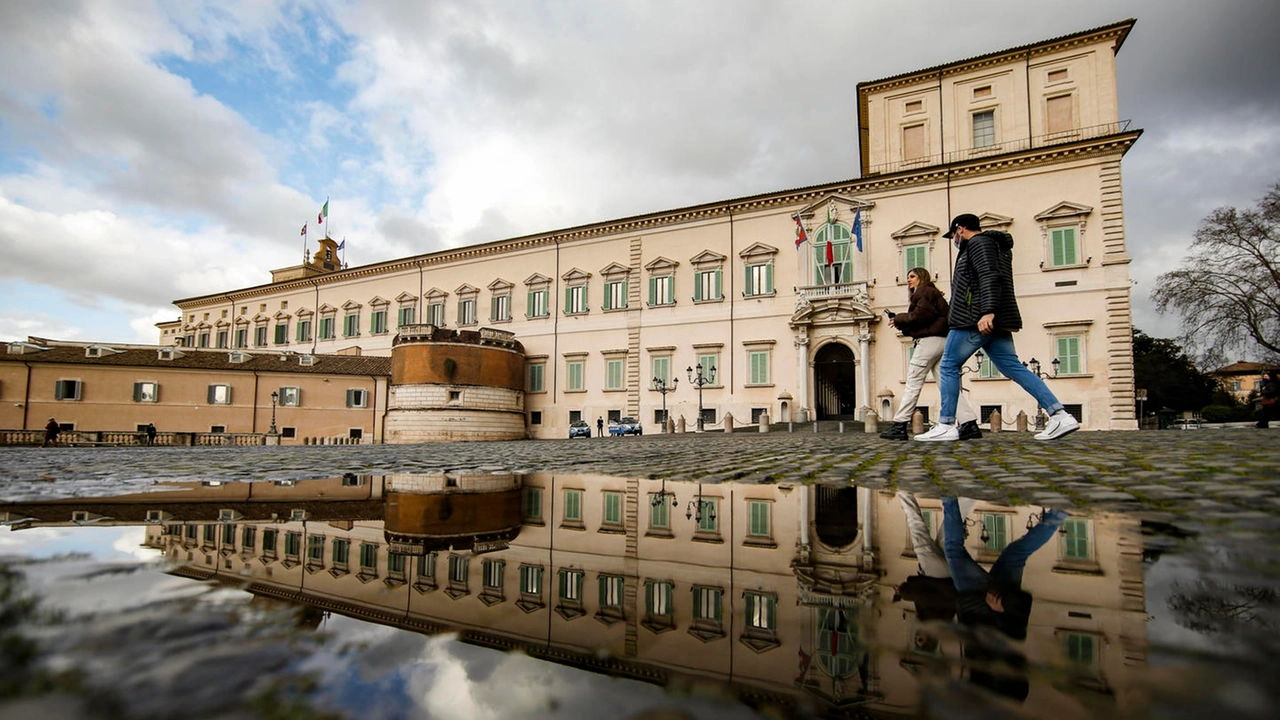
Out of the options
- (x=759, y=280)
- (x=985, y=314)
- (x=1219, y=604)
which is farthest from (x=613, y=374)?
(x=1219, y=604)

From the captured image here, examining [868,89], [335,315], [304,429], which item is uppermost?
[868,89]

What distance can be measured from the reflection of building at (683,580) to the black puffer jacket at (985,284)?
4.37m

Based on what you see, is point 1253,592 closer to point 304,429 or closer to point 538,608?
point 538,608

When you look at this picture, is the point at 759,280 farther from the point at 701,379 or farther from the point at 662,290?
the point at 701,379

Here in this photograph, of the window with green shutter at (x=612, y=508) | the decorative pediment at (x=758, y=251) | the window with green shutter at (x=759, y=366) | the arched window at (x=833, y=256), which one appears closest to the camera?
the window with green shutter at (x=612, y=508)

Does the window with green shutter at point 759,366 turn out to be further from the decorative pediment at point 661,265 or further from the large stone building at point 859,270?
the decorative pediment at point 661,265

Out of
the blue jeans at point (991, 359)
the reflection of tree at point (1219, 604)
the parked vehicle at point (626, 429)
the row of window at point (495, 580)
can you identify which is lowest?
the parked vehicle at point (626, 429)

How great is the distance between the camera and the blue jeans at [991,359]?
6.60 metres

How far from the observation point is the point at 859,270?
85.8 feet

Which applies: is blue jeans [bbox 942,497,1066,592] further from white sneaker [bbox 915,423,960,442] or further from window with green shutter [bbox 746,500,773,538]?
white sneaker [bbox 915,423,960,442]

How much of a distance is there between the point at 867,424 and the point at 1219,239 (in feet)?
59.1

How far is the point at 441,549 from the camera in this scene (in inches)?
77.1

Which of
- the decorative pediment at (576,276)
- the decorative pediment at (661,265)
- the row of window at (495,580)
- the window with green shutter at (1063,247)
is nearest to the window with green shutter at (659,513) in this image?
the row of window at (495,580)

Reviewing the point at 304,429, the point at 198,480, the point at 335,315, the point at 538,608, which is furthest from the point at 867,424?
the point at 335,315
